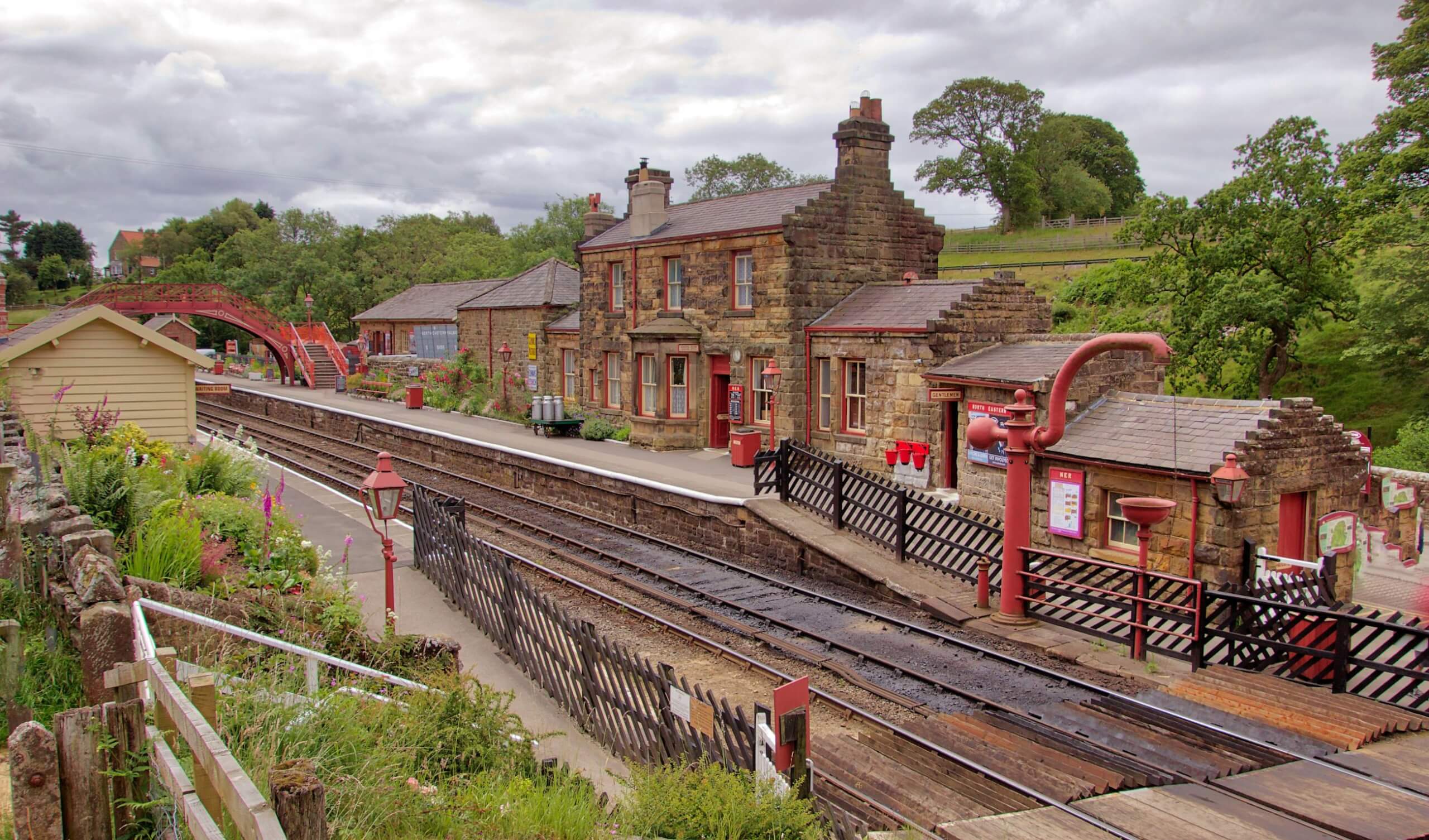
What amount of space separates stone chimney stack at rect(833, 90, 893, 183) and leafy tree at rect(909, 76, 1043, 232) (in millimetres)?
40161

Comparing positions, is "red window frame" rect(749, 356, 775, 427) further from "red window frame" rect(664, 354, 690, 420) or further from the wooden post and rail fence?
the wooden post and rail fence

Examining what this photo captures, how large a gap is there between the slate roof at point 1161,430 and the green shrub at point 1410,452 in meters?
10.2

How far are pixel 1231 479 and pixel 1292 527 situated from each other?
2.73 meters

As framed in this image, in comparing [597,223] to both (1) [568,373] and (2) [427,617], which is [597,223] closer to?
(1) [568,373]

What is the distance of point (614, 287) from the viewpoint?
30484 millimetres

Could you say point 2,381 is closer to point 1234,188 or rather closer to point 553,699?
point 553,699

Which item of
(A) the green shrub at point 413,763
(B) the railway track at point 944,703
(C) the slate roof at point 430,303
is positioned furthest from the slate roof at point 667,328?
(A) the green shrub at point 413,763

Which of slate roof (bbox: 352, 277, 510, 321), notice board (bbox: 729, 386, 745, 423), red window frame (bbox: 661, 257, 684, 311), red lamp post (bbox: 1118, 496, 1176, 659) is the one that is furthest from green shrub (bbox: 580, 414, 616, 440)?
red lamp post (bbox: 1118, 496, 1176, 659)

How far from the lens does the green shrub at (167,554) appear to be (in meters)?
8.41

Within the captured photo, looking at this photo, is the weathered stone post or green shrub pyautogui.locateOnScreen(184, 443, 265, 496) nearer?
the weathered stone post

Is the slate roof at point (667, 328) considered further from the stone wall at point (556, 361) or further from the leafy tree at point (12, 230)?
the leafy tree at point (12, 230)

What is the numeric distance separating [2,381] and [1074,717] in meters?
17.9

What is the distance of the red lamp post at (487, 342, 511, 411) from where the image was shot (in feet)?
116

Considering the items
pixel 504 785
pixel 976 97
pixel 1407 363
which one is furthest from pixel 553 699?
pixel 976 97
